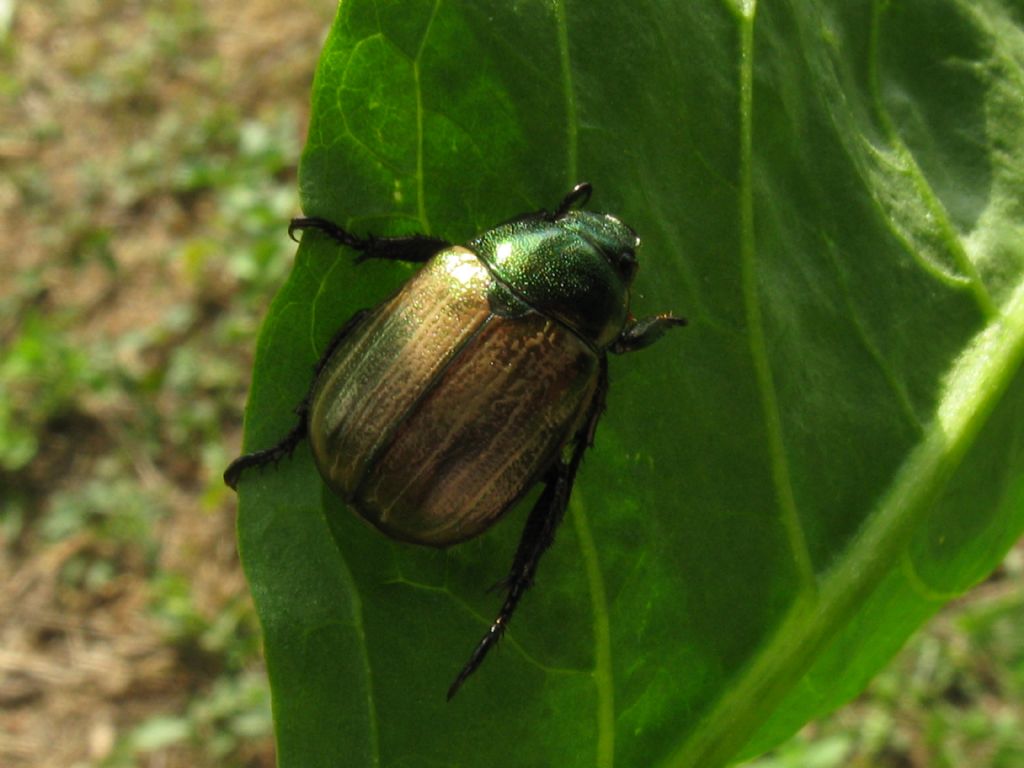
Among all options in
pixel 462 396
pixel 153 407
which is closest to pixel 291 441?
pixel 462 396

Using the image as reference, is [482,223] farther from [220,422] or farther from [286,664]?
[220,422]

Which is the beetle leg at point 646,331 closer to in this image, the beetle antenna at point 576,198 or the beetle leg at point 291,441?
the beetle antenna at point 576,198

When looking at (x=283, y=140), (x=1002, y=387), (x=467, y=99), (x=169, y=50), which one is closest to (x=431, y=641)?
(x=467, y=99)

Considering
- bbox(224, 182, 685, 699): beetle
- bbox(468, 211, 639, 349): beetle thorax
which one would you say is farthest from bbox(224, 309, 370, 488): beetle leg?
bbox(468, 211, 639, 349): beetle thorax

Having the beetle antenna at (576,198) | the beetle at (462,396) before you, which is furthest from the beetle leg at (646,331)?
the beetle antenna at (576,198)

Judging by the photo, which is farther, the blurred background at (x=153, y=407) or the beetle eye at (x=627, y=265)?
the blurred background at (x=153, y=407)

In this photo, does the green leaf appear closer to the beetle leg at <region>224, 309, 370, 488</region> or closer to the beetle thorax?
the beetle leg at <region>224, 309, 370, 488</region>

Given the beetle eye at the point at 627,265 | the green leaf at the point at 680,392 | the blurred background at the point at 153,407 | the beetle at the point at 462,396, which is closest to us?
the green leaf at the point at 680,392
